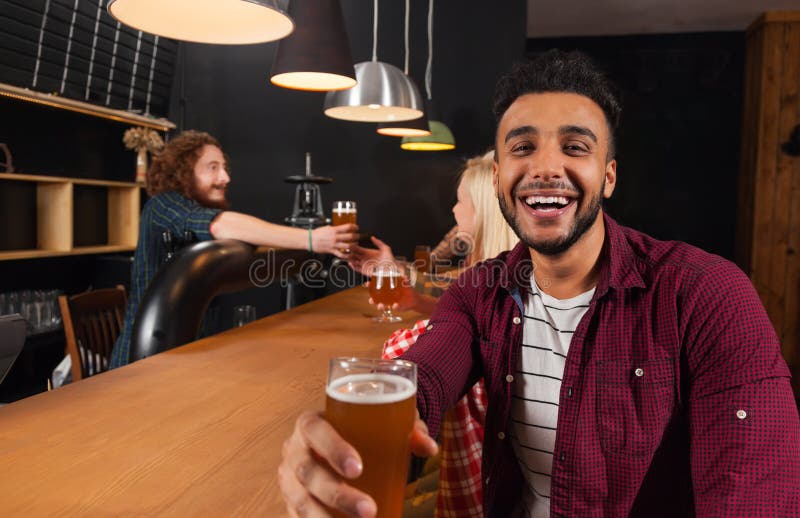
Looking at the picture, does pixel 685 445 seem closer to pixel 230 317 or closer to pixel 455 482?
pixel 455 482

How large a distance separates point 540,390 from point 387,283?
2.62 ft

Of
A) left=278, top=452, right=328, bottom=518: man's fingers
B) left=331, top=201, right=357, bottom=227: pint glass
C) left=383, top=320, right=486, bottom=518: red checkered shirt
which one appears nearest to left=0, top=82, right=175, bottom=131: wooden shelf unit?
left=331, top=201, right=357, bottom=227: pint glass

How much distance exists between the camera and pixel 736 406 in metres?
0.99

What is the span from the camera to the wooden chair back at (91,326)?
2244mm

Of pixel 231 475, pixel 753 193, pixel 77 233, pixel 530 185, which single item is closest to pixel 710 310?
pixel 530 185

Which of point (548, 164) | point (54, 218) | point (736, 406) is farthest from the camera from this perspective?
point (54, 218)

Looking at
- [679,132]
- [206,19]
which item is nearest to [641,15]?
[679,132]

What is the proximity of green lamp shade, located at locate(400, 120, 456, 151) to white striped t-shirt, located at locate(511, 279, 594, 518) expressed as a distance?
3.16m

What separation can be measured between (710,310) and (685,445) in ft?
0.90

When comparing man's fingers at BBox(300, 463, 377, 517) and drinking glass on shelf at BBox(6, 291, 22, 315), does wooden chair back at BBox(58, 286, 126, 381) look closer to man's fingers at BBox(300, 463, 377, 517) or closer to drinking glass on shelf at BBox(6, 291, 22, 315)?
drinking glass on shelf at BBox(6, 291, 22, 315)

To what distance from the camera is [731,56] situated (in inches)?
239

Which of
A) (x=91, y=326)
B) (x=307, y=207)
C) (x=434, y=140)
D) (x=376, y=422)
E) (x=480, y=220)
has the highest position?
(x=434, y=140)

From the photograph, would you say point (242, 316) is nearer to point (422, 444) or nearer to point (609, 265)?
point (609, 265)

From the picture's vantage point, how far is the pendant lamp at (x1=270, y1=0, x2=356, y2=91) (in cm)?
204
